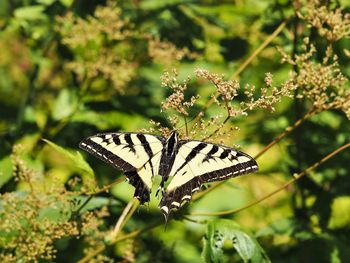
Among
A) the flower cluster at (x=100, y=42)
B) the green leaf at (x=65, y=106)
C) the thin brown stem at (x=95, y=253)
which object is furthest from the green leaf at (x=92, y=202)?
the green leaf at (x=65, y=106)

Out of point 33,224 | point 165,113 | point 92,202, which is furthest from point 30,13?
point 33,224

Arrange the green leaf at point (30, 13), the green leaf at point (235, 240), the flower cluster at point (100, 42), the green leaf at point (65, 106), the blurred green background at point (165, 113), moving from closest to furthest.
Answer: the green leaf at point (235, 240) → the blurred green background at point (165, 113) → the flower cluster at point (100, 42) → the green leaf at point (30, 13) → the green leaf at point (65, 106)

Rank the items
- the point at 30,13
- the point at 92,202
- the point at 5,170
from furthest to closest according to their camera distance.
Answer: the point at 30,13 → the point at 5,170 → the point at 92,202

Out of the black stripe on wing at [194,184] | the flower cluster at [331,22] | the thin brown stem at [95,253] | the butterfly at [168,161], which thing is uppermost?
the flower cluster at [331,22]

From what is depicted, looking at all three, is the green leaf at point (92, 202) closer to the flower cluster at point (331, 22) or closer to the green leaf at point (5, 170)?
the green leaf at point (5, 170)

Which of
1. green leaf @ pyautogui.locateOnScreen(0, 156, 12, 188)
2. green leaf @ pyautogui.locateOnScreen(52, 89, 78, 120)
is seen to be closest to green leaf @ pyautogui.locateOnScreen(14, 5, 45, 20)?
green leaf @ pyautogui.locateOnScreen(52, 89, 78, 120)

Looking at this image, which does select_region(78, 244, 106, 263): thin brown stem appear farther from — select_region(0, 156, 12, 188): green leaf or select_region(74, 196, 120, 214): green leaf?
select_region(0, 156, 12, 188): green leaf

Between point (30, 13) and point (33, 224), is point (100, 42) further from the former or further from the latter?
point (33, 224)
